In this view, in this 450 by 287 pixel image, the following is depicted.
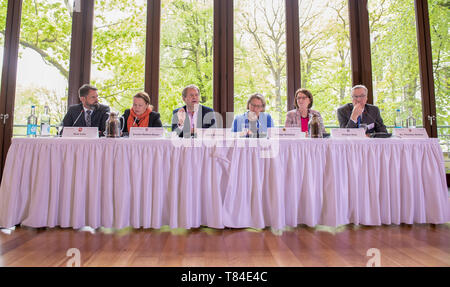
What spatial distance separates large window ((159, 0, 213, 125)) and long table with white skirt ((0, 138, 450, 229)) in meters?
1.68

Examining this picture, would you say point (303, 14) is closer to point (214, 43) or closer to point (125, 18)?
point (214, 43)

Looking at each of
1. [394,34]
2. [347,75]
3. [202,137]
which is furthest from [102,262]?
[394,34]

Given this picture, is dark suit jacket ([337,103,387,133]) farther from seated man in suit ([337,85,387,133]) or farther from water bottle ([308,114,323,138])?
water bottle ([308,114,323,138])

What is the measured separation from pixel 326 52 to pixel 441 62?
4.94ft

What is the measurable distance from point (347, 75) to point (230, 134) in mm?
2410

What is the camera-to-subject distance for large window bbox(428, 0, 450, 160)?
3158 mm

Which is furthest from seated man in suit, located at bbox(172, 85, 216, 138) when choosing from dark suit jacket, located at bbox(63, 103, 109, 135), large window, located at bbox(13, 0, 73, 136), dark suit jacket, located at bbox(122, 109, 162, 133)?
large window, located at bbox(13, 0, 73, 136)

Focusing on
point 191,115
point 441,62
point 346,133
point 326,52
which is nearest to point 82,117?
point 191,115

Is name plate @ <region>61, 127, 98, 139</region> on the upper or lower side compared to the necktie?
lower

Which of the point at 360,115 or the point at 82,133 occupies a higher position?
the point at 360,115

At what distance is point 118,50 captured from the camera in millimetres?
3172

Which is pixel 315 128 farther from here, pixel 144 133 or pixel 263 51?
pixel 263 51

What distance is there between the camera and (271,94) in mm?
3184
